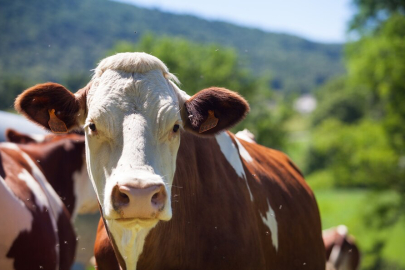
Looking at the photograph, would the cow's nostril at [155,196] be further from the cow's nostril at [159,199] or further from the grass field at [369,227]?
the grass field at [369,227]

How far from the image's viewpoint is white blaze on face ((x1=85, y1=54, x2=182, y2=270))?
298 cm

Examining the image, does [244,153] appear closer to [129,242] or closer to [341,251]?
[129,242]

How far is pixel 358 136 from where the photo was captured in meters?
24.0

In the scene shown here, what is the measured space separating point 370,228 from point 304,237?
64.2 ft

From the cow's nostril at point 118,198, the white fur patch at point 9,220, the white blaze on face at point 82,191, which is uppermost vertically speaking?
the cow's nostril at point 118,198

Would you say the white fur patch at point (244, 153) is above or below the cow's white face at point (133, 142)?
below

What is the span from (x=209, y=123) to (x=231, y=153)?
25.8 inches

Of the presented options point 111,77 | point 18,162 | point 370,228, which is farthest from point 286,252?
point 370,228

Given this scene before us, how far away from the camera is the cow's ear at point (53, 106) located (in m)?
3.50

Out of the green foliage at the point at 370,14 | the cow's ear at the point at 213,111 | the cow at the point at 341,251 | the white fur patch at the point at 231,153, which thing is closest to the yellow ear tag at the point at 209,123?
the cow's ear at the point at 213,111

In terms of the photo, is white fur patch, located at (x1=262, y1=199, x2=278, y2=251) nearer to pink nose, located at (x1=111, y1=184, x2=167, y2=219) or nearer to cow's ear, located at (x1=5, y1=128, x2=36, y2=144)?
pink nose, located at (x1=111, y1=184, x2=167, y2=219)

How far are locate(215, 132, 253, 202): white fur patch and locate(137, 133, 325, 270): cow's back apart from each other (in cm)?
1

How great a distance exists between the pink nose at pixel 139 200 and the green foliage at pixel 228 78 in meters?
29.6

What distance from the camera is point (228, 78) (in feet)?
113
